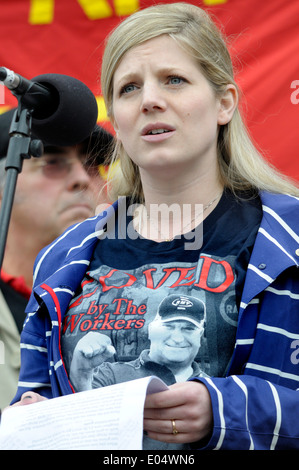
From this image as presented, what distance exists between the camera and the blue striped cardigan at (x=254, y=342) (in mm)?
1316

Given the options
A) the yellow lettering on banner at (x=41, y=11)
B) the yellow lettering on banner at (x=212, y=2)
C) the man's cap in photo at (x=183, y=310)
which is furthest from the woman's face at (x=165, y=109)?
the yellow lettering on banner at (x=41, y=11)

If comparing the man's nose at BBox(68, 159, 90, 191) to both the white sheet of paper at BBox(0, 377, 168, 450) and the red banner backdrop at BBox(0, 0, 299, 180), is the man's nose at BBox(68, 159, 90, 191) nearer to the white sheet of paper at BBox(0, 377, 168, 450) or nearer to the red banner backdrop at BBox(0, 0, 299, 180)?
the red banner backdrop at BBox(0, 0, 299, 180)

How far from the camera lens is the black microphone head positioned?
4.86 ft

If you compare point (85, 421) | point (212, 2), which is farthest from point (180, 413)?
point (212, 2)

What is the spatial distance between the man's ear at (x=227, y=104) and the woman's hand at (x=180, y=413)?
2.57ft

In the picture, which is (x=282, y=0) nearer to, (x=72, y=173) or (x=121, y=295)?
(x=72, y=173)

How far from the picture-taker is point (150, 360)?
146 centimetres

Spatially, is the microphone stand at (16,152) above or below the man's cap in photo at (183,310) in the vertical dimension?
above

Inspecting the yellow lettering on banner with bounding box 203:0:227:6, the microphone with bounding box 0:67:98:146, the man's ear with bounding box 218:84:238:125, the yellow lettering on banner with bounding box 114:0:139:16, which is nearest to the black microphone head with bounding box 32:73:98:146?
the microphone with bounding box 0:67:98:146

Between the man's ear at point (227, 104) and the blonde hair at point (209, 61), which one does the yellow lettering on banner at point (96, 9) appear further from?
the man's ear at point (227, 104)

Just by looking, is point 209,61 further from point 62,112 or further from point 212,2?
point 212,2

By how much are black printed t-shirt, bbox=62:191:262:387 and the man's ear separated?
22 cm

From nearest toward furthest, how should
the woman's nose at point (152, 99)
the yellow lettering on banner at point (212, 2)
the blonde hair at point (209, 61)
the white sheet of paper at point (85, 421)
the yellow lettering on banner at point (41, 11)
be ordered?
the white sheet of paper at point (85, 421) < the woman's nose at point (152, 99) < the blonde hair at point (209, 61) < the yellow lettering on banner at point (212, 2) < the yellow lettering on banner at point (41, 11)
